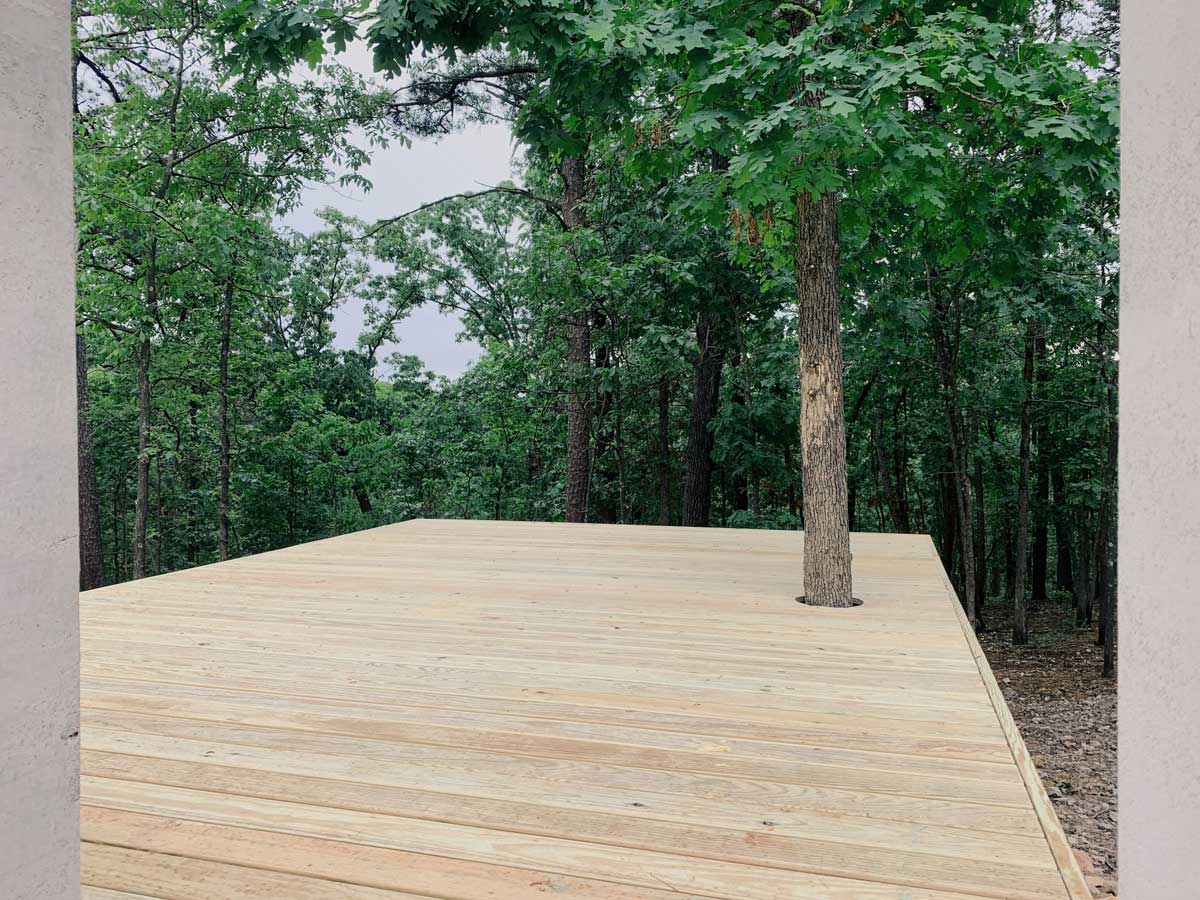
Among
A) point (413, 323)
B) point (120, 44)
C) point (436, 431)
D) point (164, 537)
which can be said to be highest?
point (120, 44)

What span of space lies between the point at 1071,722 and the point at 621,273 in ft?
16.8

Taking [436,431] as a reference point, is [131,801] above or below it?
below

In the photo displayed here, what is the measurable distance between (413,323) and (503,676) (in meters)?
10.5

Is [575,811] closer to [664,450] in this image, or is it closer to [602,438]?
[664,450]

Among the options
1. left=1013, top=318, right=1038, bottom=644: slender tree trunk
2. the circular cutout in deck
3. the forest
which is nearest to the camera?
the forest

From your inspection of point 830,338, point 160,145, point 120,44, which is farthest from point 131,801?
point 120,44

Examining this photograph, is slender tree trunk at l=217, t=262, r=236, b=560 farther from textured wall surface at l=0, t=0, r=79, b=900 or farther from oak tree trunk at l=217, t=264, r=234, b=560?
textured wall surface at l=0, t=0, r=79, b=900

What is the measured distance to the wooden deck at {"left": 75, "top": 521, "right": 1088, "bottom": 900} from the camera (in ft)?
4.91

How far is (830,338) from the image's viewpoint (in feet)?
12.6

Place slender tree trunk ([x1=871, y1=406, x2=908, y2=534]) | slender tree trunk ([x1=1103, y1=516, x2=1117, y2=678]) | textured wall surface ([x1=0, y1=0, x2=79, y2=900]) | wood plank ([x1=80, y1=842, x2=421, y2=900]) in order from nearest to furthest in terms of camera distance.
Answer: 1. textured wall surface ([x1=0, y1=0, x2=79, y2=900])
2. wood plank ([x1=80, y1=842, x2=421, y2=900])
3. slender tree trunk ([x1=1103, y1=516, x2=1117, y2=678])
4. slender tree trunk ([x1=871, y1=406, x2=908, y2=534])

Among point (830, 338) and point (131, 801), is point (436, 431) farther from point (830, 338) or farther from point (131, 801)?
point (131, 801)

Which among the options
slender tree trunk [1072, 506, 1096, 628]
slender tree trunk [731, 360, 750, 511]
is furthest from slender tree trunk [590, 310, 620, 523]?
slender tree trunk [1072, 506, 1096, 628]

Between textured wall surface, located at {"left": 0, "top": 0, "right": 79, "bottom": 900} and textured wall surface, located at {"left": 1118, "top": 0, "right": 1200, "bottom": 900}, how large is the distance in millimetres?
1156

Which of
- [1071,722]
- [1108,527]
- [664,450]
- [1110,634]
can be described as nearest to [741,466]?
[664,450]
